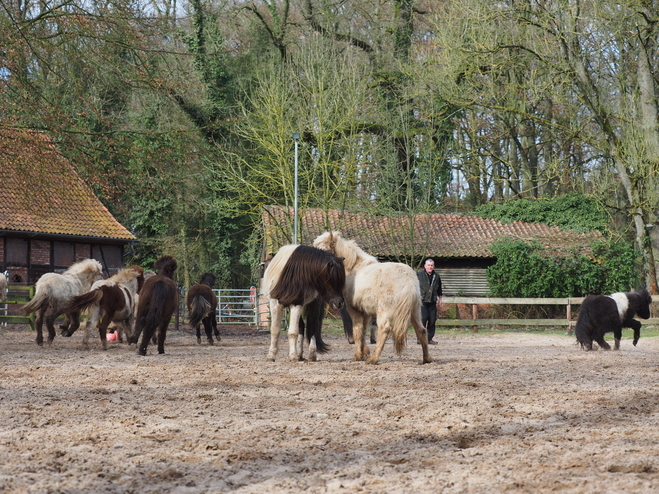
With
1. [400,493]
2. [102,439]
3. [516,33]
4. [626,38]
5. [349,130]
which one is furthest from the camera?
[349,130]

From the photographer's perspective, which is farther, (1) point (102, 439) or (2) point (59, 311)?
(2) point (59, 311)

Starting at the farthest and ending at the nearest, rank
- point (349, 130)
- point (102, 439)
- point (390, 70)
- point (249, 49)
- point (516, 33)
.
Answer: point (249, 49), point (390, 70), point (349, 130), point (516, 33), point (102, 439)

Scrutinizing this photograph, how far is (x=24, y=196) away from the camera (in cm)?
1595

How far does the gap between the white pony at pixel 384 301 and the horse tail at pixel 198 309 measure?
5594mm

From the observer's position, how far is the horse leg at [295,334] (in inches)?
470

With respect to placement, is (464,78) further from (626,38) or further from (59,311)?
(59,311)

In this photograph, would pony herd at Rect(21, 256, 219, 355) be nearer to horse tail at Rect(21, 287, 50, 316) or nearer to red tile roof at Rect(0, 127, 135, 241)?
horse tail at Rect(21, 287, 50, 316)

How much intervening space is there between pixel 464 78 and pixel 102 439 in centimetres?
2618

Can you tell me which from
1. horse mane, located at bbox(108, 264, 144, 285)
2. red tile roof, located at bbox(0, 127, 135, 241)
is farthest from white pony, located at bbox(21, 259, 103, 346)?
red tile roof, located at bbox(0, 127, 135, 241)

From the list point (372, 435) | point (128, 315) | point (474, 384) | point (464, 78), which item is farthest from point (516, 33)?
point (372, 435)

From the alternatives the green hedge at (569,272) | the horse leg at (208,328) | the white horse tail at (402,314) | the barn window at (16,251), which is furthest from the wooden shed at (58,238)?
the green hedge at (569,272)

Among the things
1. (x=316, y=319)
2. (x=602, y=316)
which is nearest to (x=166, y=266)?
(x=316, y=319)

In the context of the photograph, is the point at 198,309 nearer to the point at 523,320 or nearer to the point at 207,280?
the point at 207,280

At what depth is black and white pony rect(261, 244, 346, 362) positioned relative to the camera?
38.1 ft
